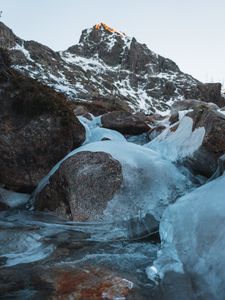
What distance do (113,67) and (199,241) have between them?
468ft

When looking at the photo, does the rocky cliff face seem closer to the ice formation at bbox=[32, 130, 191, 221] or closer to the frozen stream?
the ice formation at bbox=[32, 130, 191, 221]

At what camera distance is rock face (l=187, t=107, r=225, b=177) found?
259 inches

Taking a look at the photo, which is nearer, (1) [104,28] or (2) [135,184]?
(2) [135,184]

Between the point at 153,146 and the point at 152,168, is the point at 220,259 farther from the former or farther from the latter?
the point at 153,146

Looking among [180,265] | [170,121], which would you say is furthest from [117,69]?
[180,265]

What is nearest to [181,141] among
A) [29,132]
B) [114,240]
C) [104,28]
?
[29,132]

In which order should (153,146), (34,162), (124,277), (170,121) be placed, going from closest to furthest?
(124,277)
(34,162)
(153,146)
(170,121)

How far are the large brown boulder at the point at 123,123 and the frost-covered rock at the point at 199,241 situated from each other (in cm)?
806

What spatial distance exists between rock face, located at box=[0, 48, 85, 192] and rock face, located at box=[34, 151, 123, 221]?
771 millimetres

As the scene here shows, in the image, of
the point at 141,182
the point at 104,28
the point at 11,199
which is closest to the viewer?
the point at 141,182

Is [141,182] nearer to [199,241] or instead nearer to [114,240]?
[114,240]

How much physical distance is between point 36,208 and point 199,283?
13.3 feet

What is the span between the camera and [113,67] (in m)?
143

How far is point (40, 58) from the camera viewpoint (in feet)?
336
